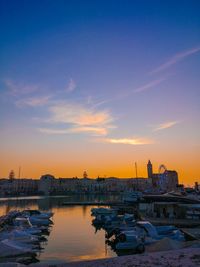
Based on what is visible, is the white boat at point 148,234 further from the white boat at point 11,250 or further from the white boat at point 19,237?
the white boat at point 11,250

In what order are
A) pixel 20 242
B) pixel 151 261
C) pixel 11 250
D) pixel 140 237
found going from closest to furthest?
pixel 151 261
pixel 11 250
pixel 20 242
pixel 140 237

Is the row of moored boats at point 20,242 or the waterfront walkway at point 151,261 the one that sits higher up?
the waterfront walkway at point 151,261

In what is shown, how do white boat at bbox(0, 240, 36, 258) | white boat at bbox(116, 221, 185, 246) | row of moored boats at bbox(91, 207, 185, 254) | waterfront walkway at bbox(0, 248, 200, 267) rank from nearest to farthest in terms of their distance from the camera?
1. waterfront walkway at bbox(0, 248, 200, 267)
2. white boat at bbox(0, 240, 36, 258)
3. row of moored boats at bbox(91, 207, 185, 254)
4. white boat at bbox(116, 221, 185, 246)

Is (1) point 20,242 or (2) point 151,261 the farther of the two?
(1) point 20,242

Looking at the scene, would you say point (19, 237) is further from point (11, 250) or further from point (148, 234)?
point (148, 234)

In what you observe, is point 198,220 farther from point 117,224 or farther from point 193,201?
point 117,224

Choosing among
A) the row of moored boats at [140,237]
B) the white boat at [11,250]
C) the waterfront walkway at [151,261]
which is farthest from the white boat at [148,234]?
the waterfront walkway at [151,261]

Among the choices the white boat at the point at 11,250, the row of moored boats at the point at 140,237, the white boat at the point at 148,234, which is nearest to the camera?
the white boat at the point at 11,250

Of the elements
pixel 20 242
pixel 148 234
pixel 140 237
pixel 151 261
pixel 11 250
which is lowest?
pixel 20 242

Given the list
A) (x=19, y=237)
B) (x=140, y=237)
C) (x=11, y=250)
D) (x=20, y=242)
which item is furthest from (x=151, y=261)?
(x=19, y=237)

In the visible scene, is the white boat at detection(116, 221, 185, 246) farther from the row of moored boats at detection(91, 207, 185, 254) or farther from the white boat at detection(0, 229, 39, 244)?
the white boat at detection(0, 229, 39, 244)

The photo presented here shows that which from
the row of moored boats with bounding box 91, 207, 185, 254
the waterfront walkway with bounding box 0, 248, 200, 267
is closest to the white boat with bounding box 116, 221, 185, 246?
the row of moored boats with bounding box 91, 207, 185, 254

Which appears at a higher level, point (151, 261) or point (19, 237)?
point (151, 261)

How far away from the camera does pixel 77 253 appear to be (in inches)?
1220
